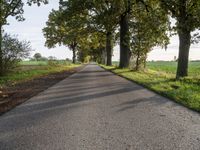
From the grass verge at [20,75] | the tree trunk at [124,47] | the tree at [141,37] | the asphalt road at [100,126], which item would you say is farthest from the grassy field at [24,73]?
the asphalt road at [100,126]

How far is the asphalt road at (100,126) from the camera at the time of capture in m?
7.13

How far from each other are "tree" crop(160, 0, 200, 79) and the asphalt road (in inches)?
436

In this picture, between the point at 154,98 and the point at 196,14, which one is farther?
the point at 196,14

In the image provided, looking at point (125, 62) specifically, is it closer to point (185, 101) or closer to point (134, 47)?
point (134, 47)

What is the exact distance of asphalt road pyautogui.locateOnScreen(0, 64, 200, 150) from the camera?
7.13 meters

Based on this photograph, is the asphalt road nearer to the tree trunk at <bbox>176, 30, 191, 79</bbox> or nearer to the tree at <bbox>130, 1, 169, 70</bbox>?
the tree trunk at <bbox>176, 30, 191, 79</bbox>

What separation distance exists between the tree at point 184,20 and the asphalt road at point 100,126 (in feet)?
36.3

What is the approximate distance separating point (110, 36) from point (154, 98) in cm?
4096

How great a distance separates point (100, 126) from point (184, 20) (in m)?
17.1

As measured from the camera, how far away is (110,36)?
180 feet

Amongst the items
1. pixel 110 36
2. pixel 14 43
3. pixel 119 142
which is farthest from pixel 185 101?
pixel 110 36

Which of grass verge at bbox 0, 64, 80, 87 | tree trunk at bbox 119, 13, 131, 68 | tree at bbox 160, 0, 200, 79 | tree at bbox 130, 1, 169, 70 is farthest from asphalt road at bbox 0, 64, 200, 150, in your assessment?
tree trunk at bbox 119, 13, 131, 68

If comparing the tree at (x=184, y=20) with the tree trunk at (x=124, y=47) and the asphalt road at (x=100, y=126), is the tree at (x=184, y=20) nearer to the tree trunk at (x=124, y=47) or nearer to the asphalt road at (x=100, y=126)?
the asphalt road at (x=100, y=126)

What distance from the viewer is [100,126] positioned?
8.83 meters
